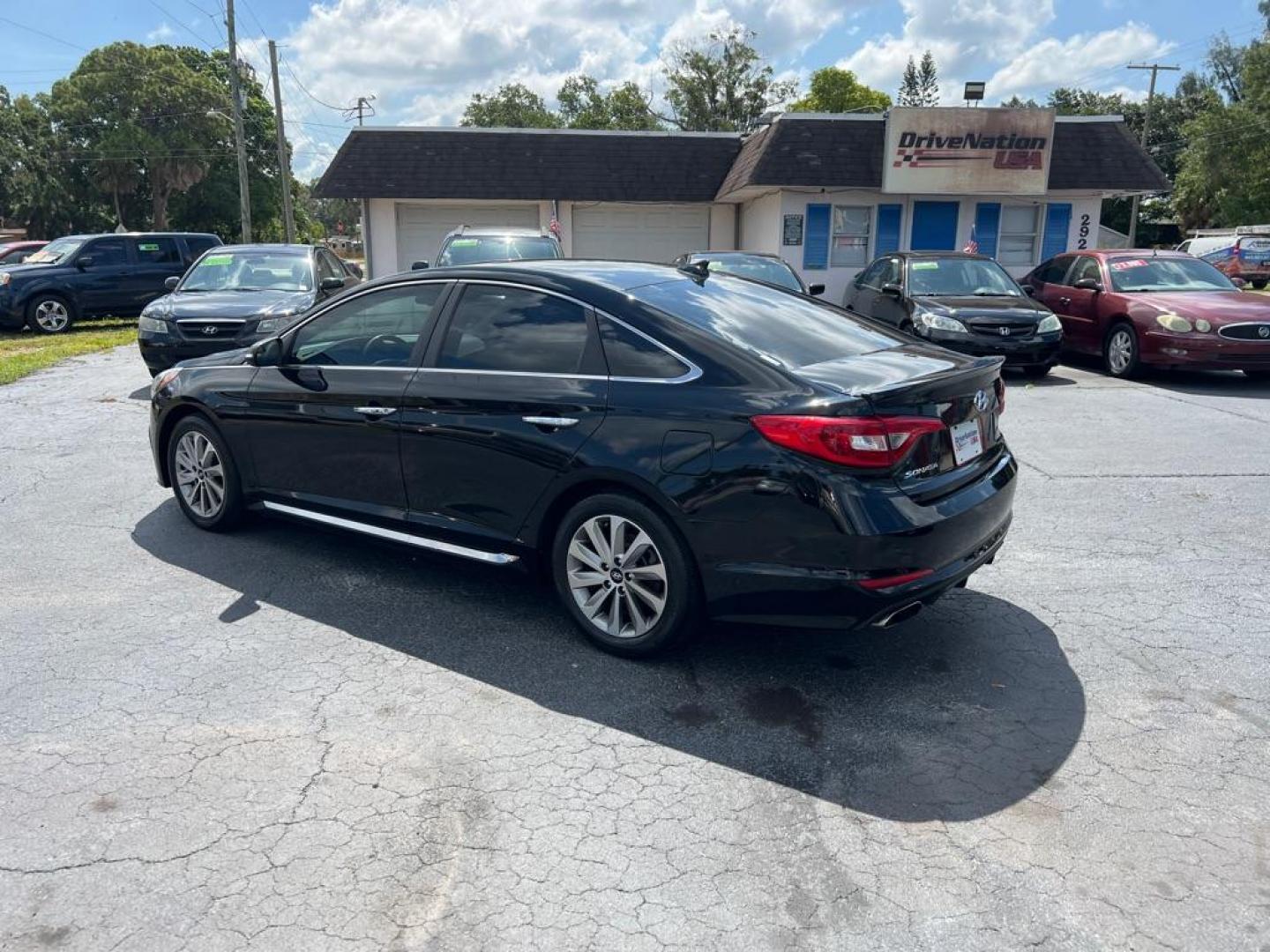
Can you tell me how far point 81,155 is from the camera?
49469 millimetres

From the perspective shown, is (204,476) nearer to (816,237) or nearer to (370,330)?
(370,330)

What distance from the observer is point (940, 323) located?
1151cm

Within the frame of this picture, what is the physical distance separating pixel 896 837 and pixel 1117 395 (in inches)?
370

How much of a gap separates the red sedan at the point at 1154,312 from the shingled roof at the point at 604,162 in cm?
871

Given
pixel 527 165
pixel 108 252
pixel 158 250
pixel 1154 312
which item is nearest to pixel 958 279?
pixel 1154 312

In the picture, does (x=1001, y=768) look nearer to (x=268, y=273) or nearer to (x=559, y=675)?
(x=559, y=675)

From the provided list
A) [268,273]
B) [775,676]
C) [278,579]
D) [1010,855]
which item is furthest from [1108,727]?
[268,273]

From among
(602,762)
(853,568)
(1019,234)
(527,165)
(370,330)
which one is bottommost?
(602,762)

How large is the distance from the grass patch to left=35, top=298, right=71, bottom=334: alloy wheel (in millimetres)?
235

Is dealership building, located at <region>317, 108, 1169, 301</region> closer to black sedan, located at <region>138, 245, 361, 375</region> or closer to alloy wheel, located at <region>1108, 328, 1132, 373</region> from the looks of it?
black sedan, located at <region>138, 245, 361, 375</region>

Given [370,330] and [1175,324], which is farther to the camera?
[1175,324]

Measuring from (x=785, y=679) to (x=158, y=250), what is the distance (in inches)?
726

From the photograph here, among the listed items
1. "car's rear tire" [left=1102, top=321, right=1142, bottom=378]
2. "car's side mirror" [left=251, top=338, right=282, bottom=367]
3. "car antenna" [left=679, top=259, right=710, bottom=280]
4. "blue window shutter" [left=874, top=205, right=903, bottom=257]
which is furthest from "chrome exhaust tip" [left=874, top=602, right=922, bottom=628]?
"blue window shutter" [left=874, top=205, right=903, bottom=257]

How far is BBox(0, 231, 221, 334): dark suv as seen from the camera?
17312 mm
